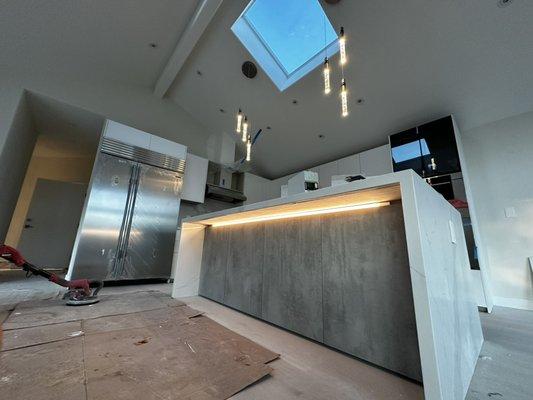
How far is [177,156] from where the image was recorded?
392 centimetres

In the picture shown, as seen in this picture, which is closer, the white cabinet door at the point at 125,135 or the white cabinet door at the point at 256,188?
the white cabinet door at the point at 125,135

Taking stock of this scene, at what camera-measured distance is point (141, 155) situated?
354 centimetres

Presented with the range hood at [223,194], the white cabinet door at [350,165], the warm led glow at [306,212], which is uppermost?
the white cabinet door at [350,165]

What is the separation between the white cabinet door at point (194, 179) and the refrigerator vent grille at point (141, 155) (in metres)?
0.29

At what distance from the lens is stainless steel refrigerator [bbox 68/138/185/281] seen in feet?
9.80

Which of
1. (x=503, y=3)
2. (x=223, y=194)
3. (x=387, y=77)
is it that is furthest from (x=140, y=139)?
(x=503, y=3)

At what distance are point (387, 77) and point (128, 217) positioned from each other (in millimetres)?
4383

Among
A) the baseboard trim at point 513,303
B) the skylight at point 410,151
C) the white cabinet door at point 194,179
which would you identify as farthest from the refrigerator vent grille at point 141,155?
the baseboard trim at point 513,303

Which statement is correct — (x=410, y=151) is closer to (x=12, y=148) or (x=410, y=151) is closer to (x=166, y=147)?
(x=166, y=147)

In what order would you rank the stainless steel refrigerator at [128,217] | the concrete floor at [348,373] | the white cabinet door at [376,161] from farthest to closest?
the white cabinet door at [376,161] → the stainless steel refrigerator at [128,217] → the concrete floor at [348,373]

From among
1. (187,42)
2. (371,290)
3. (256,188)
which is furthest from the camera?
(256,188)

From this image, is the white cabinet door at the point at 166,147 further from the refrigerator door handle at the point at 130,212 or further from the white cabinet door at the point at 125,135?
the refrigerator door handle at the point at 130,212

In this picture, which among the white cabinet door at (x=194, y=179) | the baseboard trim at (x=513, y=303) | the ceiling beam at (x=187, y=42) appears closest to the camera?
the baseboard trim at (x=513, y=303)

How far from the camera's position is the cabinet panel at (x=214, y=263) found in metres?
2.14
